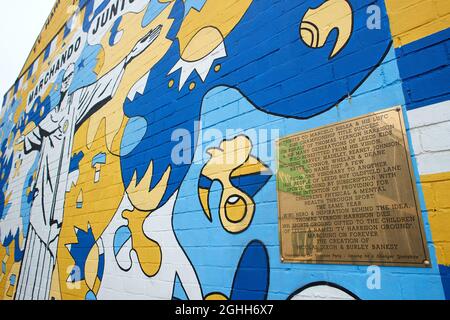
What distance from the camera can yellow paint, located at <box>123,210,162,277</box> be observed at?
2.61 metres

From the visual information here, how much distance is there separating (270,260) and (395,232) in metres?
0.78

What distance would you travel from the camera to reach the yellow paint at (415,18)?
1549 mm

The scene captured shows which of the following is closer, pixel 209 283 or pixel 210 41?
pixel 209 283

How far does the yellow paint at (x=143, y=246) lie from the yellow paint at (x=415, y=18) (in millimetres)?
2417

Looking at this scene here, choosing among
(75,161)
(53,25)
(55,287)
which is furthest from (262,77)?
(53,25)

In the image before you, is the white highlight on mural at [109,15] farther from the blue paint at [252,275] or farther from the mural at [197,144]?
the blue paint at [252,275]

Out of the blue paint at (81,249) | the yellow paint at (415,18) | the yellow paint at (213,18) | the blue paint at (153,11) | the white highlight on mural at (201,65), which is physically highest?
the blue paint at (153,11)

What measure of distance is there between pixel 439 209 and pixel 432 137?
36 cm

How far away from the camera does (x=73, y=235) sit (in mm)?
3830

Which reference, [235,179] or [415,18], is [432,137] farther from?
[235,179]

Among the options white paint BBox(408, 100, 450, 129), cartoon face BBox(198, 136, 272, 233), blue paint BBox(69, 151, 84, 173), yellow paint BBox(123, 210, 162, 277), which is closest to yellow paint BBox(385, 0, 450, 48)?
white paint BBox(408, 100, 450, 129)

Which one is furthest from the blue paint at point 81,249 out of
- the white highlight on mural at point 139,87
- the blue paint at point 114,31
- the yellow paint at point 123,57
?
the blue paint at point 114,31

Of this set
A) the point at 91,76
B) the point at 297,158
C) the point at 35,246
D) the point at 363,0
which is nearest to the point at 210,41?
the point at 363,0
